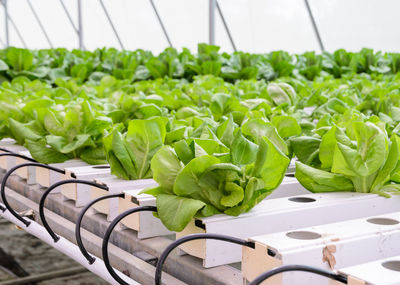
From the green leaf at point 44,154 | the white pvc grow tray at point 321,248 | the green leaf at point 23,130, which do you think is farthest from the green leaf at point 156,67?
the white pvc grow tray at point 321,248

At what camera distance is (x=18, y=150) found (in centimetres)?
173

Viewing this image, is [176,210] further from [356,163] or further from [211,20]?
[211,20]

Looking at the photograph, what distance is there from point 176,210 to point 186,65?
10.5 feet

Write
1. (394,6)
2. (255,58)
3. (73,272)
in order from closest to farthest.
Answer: (73,272) < (255,58) < (394,6)

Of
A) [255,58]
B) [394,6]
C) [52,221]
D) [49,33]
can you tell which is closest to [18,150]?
[52,221]

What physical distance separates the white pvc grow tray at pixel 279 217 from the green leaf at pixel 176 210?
0.03 m

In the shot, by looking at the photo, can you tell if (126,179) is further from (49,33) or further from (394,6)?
(49,33)

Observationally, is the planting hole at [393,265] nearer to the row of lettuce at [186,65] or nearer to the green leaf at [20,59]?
the row of lettuce at [186,65]

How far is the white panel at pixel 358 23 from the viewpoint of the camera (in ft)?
22.0

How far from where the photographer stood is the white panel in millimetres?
6711

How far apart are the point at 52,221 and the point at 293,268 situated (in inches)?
29.9

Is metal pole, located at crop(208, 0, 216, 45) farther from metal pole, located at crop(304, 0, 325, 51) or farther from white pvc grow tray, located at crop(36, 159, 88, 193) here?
white pvc grow tray, located at crop(36, 159, 88, 193)

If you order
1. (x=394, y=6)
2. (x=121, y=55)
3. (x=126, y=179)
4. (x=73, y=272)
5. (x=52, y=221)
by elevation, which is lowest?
(x=73, y=272)

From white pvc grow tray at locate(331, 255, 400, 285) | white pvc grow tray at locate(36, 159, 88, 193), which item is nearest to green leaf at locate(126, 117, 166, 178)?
white pvc grow tray at locate(36, 159, 88, 193)
